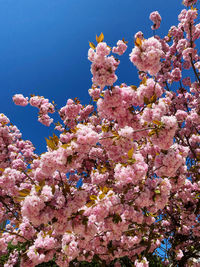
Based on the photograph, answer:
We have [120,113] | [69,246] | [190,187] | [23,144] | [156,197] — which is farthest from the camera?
[23,144]

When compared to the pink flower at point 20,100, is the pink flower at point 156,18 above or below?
above

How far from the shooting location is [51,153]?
2.86m

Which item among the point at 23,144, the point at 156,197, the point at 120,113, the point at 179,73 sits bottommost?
the point at 156,197

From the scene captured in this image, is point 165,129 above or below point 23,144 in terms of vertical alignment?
below

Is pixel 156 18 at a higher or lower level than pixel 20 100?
higher

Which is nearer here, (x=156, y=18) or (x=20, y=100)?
(x=20, y=100)

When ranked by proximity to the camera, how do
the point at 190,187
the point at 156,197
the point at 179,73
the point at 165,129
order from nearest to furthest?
the point at 165,129 → the point at 156,197 → the point at 190,187 → the point at 179,73

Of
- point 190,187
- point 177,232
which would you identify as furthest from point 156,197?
point 177,232

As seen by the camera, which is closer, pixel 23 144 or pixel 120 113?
pixel 120 113

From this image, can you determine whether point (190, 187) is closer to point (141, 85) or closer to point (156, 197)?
point (156, 197)

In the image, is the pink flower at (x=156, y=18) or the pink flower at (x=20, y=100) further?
the pink flower at (x=156, y=18)

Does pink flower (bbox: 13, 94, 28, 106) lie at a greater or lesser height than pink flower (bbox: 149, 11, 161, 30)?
lesser

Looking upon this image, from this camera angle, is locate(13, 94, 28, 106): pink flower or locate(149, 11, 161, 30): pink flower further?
locate(149, 11, 161, 30): pink flower

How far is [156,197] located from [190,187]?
343 cm
